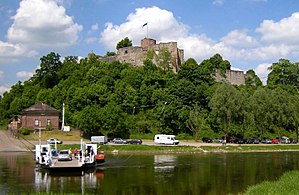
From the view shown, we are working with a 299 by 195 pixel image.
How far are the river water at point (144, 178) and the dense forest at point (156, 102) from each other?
3123 centimetres

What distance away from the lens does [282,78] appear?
4751 inches

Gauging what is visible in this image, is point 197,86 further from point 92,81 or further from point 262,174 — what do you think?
point 262,174

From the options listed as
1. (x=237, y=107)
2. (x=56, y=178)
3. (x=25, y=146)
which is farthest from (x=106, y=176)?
(x=237, y=107)

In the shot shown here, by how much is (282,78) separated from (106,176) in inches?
3787

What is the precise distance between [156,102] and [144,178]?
53.4m

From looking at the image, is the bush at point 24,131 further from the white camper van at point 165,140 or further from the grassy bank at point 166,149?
the white camper van at point 165,140

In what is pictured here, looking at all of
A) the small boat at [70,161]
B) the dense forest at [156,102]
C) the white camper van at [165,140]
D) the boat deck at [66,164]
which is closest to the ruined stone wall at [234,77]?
the dense forest at [156,102]

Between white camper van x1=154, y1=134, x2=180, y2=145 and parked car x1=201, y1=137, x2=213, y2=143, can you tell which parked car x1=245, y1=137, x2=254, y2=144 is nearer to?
parked car x1=201, y1=137, x2=213, y2=143

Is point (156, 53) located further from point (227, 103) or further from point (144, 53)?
point (227, 103)

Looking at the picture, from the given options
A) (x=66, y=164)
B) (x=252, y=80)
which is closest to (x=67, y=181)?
(x=66, y=164)

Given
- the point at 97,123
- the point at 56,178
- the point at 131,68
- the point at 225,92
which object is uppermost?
the point at 131,68

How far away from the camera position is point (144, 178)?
33.6 metres

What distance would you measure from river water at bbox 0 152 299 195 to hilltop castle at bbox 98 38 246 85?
200 ft

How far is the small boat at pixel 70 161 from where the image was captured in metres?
39.4
